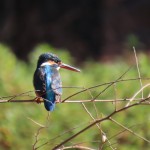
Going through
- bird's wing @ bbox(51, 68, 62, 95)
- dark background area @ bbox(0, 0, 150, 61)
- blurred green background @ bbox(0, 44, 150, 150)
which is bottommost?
bird's wing @ bbox(51, 68, 62, 95)

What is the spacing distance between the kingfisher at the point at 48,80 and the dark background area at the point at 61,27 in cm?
721

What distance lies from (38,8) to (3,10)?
66 centimetres

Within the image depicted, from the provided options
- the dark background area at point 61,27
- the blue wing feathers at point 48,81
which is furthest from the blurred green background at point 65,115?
the dark background area at point 61,27

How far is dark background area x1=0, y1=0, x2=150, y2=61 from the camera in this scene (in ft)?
39.1

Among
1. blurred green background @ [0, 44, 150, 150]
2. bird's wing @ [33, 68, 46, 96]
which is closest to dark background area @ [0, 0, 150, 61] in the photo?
blurred green background @ [0, 44, 150, 150]

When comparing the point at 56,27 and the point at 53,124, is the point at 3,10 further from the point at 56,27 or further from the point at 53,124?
the point at 53,124

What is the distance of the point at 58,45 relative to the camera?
39.9 feet

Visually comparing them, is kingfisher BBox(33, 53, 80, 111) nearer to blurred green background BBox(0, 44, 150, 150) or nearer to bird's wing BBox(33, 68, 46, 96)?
bird's wing BBox(33, 68, 46, 96)

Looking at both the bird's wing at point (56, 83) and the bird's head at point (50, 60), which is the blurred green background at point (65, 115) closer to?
the bird's head at point (50, 60)

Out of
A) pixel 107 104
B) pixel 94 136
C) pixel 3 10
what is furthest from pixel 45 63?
pixel 3 10

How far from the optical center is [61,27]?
487 inches

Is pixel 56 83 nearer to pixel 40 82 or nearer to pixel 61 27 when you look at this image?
pixel 40 82

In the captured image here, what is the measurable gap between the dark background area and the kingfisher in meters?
7.21

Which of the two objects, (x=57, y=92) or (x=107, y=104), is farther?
(x=107, y=104)
